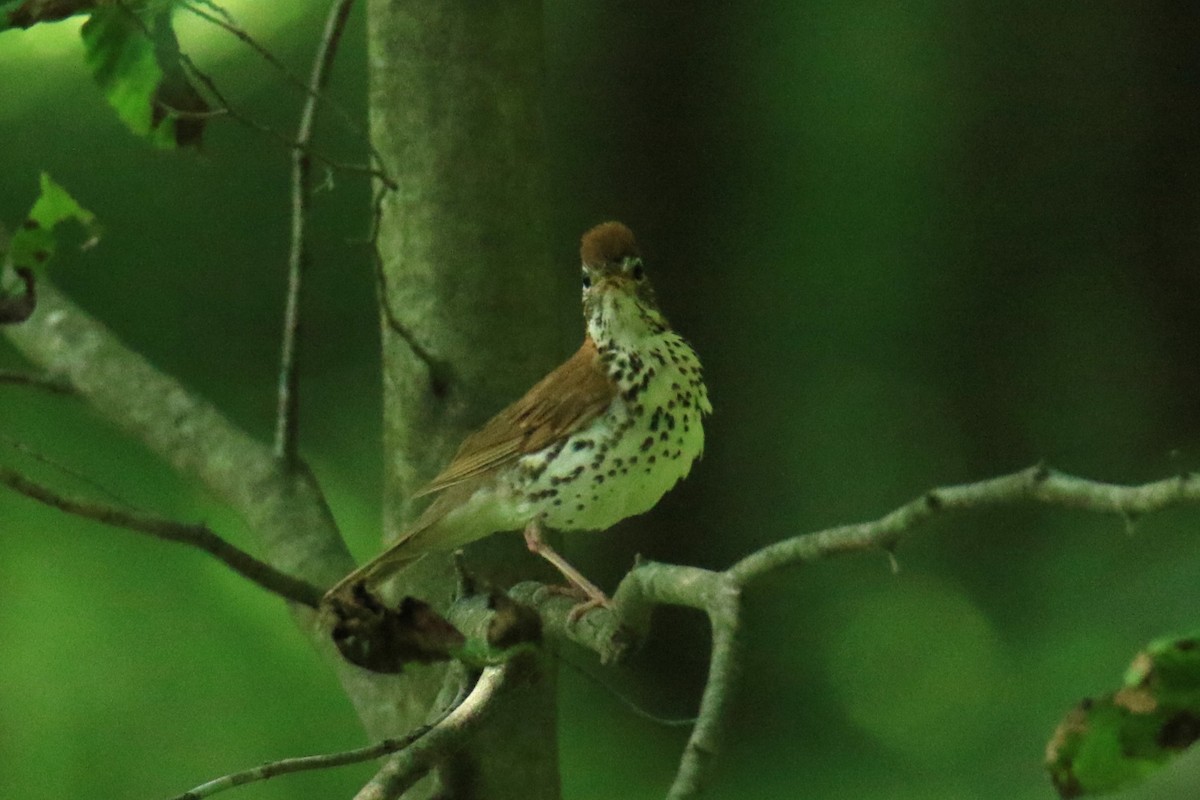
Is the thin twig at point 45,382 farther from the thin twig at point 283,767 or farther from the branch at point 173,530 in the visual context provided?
the thin twig at point 283,767

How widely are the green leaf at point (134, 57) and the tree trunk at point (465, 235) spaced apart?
29 centimetres

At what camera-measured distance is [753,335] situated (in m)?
2.04

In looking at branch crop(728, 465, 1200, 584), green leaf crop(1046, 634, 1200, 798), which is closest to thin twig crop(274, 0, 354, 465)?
branch crop(728, 465, 1200, 584)

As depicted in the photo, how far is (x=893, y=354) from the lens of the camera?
2023mm

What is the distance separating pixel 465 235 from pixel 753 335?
0.82 m

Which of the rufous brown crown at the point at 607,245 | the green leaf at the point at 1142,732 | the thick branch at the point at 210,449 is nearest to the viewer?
the green leaf at the point at 1142,732

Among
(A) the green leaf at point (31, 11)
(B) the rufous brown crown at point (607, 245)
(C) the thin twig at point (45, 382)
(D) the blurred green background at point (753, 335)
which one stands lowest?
(D) the blurred green background at point (753, 335)

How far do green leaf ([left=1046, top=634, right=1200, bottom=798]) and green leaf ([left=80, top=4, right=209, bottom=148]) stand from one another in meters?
0.73

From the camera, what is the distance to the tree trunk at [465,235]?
4.25 ft

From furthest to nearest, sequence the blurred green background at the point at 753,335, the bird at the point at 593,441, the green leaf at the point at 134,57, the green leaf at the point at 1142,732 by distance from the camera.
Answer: the blurred green background at the point at 753,335, the bird at the point at 593,441, the green leaf at the point at 134,57, the green leaf at the point at 1142,732

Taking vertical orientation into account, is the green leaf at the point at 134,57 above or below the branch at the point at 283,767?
above

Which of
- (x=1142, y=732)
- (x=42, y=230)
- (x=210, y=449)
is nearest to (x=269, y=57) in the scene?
(x=42, y=230)

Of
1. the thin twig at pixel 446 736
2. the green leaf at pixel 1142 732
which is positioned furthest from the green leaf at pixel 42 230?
the green leaf at pixel 1142 732

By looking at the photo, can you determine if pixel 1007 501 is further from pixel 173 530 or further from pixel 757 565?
pixel 173 530
